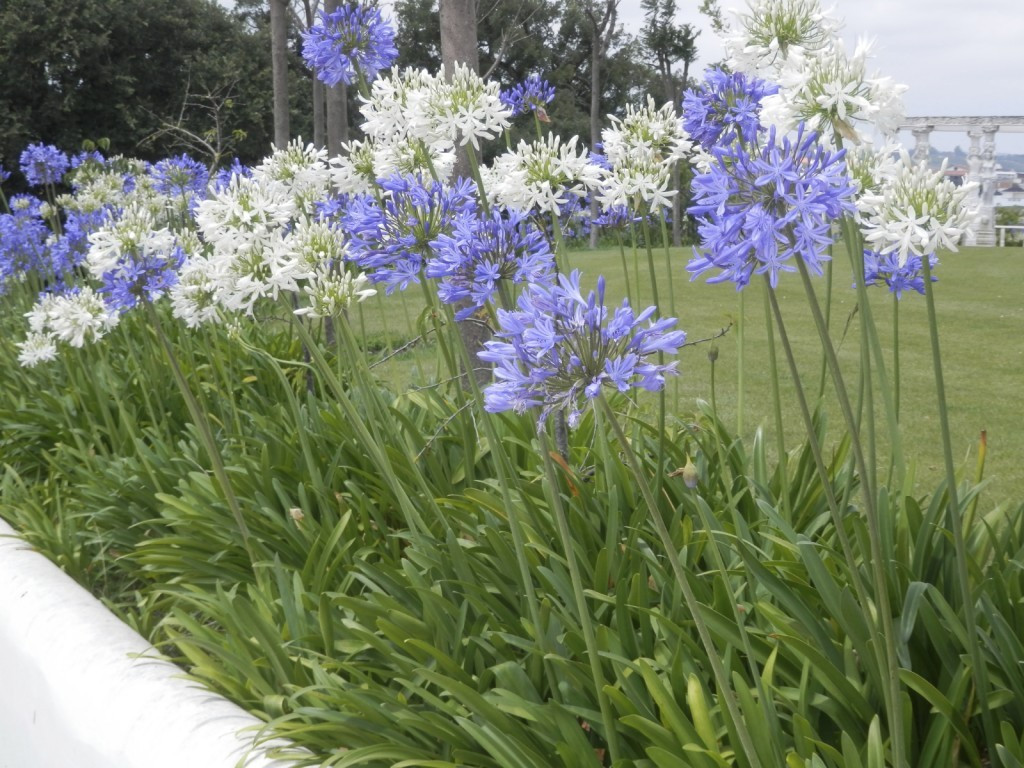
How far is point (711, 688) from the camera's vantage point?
2.46m

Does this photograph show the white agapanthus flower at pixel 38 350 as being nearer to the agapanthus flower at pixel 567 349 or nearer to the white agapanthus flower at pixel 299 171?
the white agapanthus flower at pixel 299 171

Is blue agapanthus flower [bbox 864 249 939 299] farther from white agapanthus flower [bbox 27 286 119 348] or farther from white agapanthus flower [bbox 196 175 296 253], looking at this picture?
white agapanthus flower [bbox 27 286 119 348]

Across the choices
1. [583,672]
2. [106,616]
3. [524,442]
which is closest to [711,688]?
[583,672]

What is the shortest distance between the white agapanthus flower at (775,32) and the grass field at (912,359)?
3.37 feet

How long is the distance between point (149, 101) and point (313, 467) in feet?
84.3

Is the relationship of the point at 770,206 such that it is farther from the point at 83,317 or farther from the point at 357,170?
the point at 83,317

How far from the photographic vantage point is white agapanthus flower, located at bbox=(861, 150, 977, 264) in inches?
71.9

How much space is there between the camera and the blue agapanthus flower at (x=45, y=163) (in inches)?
316

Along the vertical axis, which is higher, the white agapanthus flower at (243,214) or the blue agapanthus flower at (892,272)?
the white agapanthus flower at (243,214)

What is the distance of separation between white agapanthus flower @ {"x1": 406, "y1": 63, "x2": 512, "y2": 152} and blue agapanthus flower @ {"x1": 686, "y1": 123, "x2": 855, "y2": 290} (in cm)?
139

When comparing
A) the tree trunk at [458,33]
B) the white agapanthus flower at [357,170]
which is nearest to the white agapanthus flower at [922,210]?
the white agapanthus flower at [357,170]

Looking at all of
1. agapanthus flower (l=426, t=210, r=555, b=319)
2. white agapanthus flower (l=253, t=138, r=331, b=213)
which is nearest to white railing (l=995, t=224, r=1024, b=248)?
white agapanthus flower (l=253, t=138, r=331, b=213)

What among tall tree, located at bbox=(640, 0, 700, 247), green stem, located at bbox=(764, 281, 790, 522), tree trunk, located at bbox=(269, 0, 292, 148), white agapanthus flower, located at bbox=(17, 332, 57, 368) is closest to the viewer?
green stem, located at bbox=(764, 281, 790, 522)

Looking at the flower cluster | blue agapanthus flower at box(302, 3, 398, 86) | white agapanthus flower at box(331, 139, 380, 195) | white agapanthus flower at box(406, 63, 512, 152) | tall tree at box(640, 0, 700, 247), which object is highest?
tall tree at box(640, 0, 700, 247)
